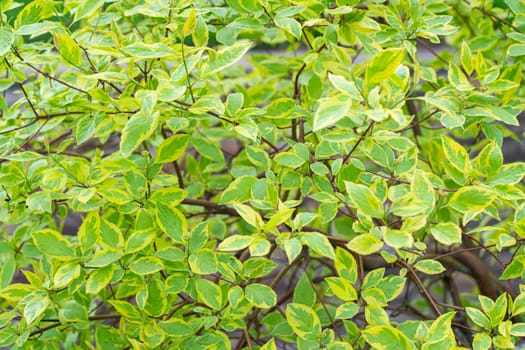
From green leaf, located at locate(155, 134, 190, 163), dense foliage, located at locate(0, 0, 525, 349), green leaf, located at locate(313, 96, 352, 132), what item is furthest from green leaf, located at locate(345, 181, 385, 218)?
green leaf, located at locate(155, 134, 190, 163)

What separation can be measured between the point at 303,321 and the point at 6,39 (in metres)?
0.66

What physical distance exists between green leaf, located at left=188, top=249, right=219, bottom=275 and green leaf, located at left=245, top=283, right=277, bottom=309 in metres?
0.07

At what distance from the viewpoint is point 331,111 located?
0.76m

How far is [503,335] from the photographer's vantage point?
0.96 m

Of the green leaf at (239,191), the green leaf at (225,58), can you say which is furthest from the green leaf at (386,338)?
the green leaf at (225,58)

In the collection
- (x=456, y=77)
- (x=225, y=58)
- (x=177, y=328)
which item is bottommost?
(x=177, y=328)

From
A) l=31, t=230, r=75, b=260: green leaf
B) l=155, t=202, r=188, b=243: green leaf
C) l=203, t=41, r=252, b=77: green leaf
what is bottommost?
l=31, t=230, r=75, b=260: green leaf

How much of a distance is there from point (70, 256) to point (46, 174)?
0.14 meters

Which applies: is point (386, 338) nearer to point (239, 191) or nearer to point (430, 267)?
point (430, 267)

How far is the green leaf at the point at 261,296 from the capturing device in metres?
1.02

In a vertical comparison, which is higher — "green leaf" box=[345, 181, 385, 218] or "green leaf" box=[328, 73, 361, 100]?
"green leaf" box=[328, 73, 361, 100]

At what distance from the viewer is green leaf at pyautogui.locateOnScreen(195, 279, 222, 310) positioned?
105 cm

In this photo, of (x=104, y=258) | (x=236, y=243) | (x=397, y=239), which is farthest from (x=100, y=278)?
(x=397, y=239)

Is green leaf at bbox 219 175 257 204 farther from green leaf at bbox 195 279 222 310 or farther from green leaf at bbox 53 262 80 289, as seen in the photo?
green leaf at bbox 53 262 80 289
